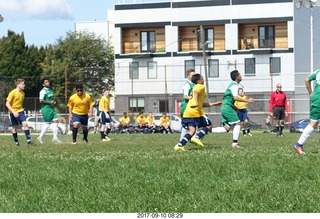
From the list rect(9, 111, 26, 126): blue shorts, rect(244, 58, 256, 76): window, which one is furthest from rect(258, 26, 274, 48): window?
rect(9, 111, 26, 126): blue shorts

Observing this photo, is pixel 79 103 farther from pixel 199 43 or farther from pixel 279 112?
pixel 199 43

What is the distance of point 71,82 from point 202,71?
15414 millimetres

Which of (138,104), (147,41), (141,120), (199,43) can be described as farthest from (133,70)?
(141,120)

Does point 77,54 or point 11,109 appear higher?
point 77,54

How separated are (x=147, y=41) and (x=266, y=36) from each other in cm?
1091

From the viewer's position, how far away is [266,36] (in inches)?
2655

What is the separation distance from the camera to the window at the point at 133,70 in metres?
65.7

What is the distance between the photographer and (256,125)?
170 ft

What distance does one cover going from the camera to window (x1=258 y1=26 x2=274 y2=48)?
67000 mm

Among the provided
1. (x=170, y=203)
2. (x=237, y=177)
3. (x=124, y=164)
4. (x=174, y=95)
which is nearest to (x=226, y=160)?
(x=124, y=164)

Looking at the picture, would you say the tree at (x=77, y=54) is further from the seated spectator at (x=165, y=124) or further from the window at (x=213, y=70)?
the seated spectator at (x=165, y=124)

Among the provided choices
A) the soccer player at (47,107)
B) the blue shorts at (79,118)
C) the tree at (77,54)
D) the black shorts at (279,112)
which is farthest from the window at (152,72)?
the blue shorts at (79,118)

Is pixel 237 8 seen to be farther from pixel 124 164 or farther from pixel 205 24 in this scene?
pixel 124 164

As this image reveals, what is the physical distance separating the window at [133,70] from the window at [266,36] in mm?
10952
